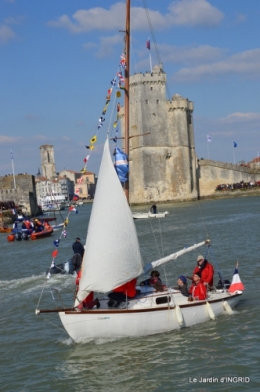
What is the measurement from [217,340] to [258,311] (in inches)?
96.2

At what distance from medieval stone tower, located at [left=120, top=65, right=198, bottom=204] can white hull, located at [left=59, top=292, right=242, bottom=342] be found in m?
63.0

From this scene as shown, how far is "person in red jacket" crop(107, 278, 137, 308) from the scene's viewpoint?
12859mm

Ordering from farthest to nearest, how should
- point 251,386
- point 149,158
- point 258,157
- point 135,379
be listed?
1. point 258,157
2. point 149,158
3. point 135,379
4. point 251,386

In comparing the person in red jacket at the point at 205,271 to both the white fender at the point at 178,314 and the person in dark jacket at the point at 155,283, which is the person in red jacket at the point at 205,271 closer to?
the person in dark jacket at the point at 155,283

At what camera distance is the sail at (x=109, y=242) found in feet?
41.6

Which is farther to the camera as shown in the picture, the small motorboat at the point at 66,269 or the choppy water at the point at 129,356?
the small motorboat at the point at 66,269

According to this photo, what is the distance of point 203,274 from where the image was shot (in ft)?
46.5

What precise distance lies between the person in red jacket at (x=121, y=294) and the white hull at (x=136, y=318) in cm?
15

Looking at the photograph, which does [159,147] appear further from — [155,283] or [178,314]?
[178,314]

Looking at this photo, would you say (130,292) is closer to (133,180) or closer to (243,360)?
(243,360)

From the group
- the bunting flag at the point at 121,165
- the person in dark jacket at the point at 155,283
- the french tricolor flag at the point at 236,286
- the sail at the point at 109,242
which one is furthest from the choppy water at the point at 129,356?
the bunting flag at the point at 121,165

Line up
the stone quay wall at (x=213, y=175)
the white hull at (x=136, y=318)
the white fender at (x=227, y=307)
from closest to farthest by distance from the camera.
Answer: the white hull at (x=136, y=318), the white fender at (x=227, y=307), the stone quay wall at (x=213, y=175)

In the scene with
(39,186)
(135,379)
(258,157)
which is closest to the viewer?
(135,379)

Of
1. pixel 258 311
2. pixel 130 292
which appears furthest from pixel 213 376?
pixel 258 311
